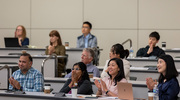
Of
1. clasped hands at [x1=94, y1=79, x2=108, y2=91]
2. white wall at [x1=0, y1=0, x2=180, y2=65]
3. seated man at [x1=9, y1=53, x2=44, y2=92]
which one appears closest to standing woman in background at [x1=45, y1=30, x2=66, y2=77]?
seated man at [x1=9, y1=53, x2=44, y2=92]

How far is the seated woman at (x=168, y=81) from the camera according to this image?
4.18m

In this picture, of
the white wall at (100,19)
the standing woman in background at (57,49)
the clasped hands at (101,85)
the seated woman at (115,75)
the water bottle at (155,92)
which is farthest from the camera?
the white wall at (100,19)

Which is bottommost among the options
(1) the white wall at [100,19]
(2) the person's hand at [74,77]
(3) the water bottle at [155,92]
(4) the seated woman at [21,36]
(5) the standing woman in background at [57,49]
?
(3) the water bottle at [155,92]

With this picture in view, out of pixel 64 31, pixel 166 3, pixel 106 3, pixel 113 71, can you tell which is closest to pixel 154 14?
pixel 166 3

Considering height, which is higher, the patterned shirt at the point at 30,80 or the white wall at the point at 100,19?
the white wall at the point at 100,19

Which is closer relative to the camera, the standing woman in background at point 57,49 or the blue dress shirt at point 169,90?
the blue dress shirt at point 169,90

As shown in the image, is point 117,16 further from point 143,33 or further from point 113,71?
point 113,71

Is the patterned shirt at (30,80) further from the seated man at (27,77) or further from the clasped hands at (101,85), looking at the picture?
the clasped hands at (101,85)

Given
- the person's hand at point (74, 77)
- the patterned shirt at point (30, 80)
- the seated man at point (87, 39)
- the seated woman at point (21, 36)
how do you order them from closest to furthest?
the person's hand at point (74, 77) → the patterned shirt at point (30, 80) → the seated man at point (87, 39) → the seated woman at point (21, 36)

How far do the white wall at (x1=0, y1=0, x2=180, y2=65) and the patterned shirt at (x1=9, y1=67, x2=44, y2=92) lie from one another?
6.41m

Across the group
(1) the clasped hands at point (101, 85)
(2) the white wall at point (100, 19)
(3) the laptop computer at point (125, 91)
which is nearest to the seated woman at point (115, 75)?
(1) the clasped hands at point (101, 85)

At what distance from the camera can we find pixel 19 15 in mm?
12117

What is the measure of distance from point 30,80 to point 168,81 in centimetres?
187

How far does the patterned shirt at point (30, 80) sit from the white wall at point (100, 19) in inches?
252
